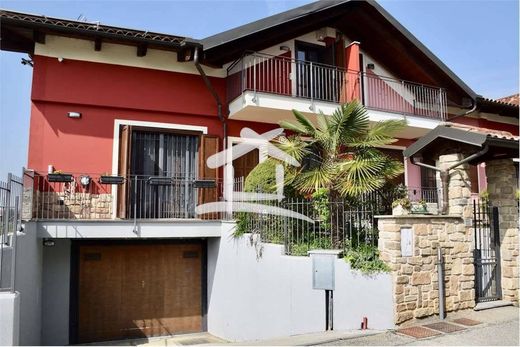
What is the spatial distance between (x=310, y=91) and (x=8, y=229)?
29.4 ft

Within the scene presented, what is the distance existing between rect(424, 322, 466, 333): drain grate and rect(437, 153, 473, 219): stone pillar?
7.21 feet

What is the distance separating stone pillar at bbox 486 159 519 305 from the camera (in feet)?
27.7

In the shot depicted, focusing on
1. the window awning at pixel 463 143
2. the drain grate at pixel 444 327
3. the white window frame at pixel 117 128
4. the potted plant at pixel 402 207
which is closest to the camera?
the drain grate at pixel 444 327

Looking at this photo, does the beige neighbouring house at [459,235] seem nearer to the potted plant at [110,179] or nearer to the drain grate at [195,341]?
the drain grate at [195,341]

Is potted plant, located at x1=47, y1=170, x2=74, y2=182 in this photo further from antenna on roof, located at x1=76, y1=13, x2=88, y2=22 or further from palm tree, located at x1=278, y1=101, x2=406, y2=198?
palm tree, located at x1=278, y1=101, x2=406, y2=198

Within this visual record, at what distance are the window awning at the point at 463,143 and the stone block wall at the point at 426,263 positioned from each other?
1478mm

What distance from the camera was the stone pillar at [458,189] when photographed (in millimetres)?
8242

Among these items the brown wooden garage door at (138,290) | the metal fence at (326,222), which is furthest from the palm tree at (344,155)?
the brown wooden garage door at (138,290)

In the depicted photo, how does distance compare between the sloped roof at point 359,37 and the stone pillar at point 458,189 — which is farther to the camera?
the sloped roof at point 359,37

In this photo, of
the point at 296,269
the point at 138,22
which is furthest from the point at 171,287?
the point at 138,22

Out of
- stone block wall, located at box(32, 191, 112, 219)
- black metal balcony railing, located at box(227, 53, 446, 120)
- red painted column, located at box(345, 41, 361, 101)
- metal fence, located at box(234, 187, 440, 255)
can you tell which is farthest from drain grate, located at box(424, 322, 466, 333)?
stone block wall, located at box(32, 191, 112, 219)

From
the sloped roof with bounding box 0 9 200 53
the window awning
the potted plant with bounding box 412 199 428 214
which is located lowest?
the potted plant with bounding box 412 199 428 214

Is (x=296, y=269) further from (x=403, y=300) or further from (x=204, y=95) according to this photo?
(x=204, y=95)
